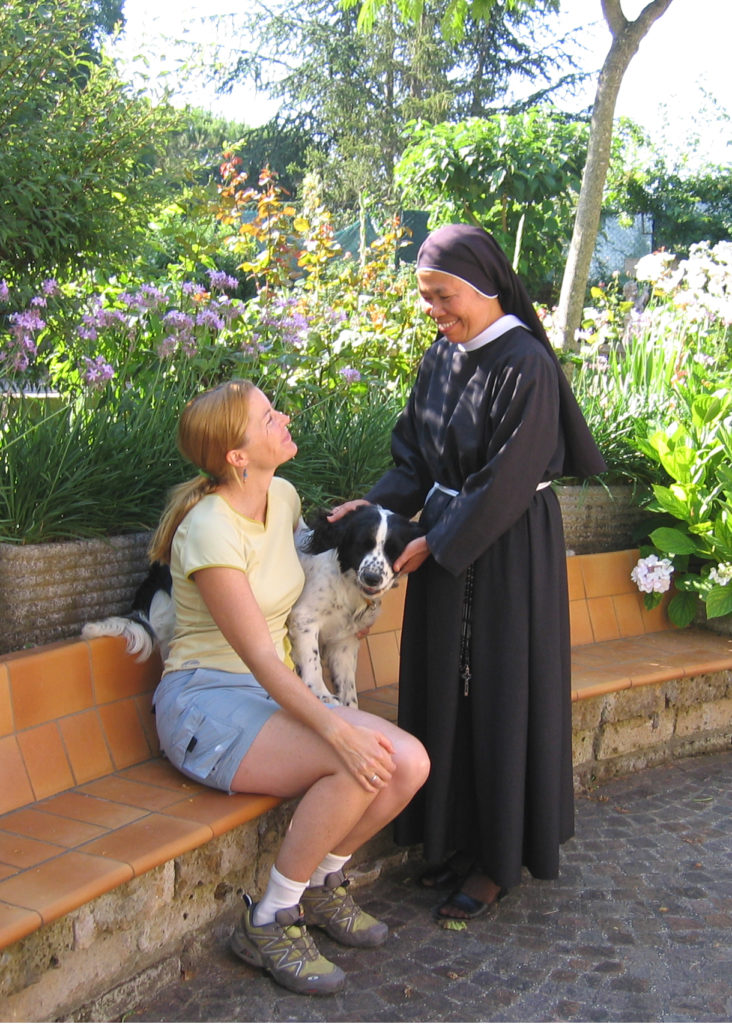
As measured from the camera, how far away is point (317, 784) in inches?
104

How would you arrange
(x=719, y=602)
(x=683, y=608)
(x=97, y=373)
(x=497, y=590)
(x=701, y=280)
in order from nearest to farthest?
(x=497, y=590), (x=97, y=373), (x=719, y=602), (x=683, y=608), (x=701, y=280)

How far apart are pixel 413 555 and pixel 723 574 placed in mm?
2340

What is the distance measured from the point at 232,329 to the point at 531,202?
181 inches

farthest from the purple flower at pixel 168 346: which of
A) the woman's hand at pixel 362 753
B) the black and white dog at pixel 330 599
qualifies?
the woman's hand at pixel 362 753

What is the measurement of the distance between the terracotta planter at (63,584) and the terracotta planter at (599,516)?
2.46 metres

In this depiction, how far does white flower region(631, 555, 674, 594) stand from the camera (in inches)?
197

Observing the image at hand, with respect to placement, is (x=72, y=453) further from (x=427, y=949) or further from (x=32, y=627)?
(x=427, y=949)

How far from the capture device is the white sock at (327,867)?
282 cm

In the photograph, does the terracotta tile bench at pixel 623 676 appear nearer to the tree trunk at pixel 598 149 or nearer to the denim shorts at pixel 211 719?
the denim shorts at pixel 211 719

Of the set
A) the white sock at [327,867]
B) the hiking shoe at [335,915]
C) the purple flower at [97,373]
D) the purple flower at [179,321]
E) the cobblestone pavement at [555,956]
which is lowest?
the cobblestone pavement at [555,956]

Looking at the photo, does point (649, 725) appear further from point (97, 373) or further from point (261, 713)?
point (97, 373)

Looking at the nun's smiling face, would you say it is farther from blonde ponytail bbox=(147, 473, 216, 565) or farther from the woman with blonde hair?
blonde ponytail bbox=(147, 473, 216, 565)

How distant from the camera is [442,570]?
10.2 feet

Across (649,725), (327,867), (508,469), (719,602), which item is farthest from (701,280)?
(327,867)
